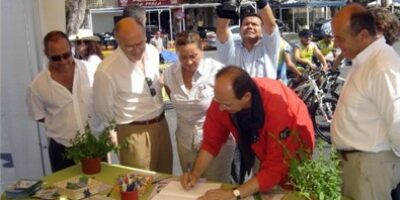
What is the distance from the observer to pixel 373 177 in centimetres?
190

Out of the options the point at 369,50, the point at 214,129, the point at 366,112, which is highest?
the point at 369,50

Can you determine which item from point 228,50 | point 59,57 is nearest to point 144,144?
point 59,57

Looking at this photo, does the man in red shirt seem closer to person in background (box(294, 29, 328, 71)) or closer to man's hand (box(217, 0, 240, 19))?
man's hand (box(217, 0, 240, 19))

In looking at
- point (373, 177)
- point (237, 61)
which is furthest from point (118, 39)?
point (373, 177)

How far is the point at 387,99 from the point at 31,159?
2255mm

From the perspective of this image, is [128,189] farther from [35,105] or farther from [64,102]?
[35,105]

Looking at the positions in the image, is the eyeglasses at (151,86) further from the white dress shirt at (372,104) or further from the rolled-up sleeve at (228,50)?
the white dress shirt at (372,104)

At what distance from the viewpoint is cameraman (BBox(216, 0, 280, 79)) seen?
2816 mm

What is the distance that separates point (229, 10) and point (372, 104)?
3.72 ft

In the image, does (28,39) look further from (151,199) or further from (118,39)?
(151,199)

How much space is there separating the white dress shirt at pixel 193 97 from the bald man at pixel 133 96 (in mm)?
116

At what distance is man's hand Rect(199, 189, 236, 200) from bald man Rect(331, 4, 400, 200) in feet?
1.57

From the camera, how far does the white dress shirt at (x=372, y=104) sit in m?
1.79

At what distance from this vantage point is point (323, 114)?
5.32 meters
